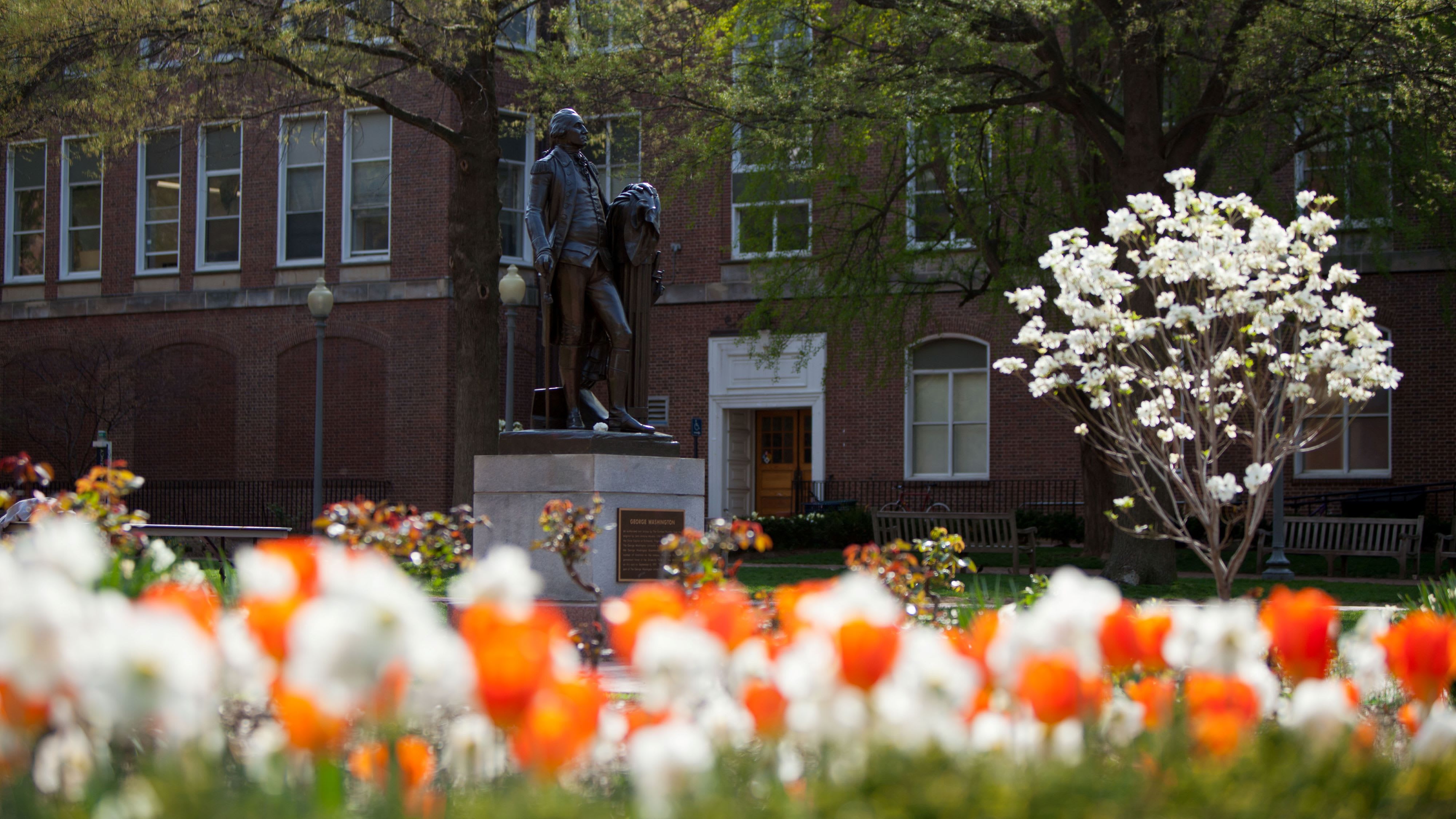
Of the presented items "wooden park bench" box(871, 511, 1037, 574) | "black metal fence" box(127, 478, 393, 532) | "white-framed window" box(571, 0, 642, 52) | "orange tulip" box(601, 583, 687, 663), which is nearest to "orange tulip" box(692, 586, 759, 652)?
"orange tulip" box(601, 583, 687, 663)

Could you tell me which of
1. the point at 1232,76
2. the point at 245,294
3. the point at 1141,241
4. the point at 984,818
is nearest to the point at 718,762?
the point at 984,818

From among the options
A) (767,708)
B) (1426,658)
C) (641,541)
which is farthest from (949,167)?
(767,708)

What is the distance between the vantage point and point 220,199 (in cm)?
3064

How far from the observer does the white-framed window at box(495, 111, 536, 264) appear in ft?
95.1

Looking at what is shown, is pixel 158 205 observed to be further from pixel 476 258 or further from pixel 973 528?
pixel 973 528

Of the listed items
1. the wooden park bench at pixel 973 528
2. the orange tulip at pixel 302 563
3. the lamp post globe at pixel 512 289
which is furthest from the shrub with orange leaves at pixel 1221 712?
the lamp post globe at pixel 512 289

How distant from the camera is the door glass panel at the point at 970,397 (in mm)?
27703

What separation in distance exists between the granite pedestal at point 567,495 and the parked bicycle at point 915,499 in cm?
1673

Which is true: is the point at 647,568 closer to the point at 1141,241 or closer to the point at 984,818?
the point at 1141,241

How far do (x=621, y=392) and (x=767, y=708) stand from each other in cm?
872

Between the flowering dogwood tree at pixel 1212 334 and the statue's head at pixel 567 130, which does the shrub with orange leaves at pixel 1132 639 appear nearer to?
the flowering dogwood tree at pixel 1212 334

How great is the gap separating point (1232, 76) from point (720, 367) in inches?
606

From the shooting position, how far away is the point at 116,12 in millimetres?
17031

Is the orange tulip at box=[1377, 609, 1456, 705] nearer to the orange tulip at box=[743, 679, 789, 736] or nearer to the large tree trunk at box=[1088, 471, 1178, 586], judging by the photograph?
the orange tulip at box=[743, 679, 789, 736]
